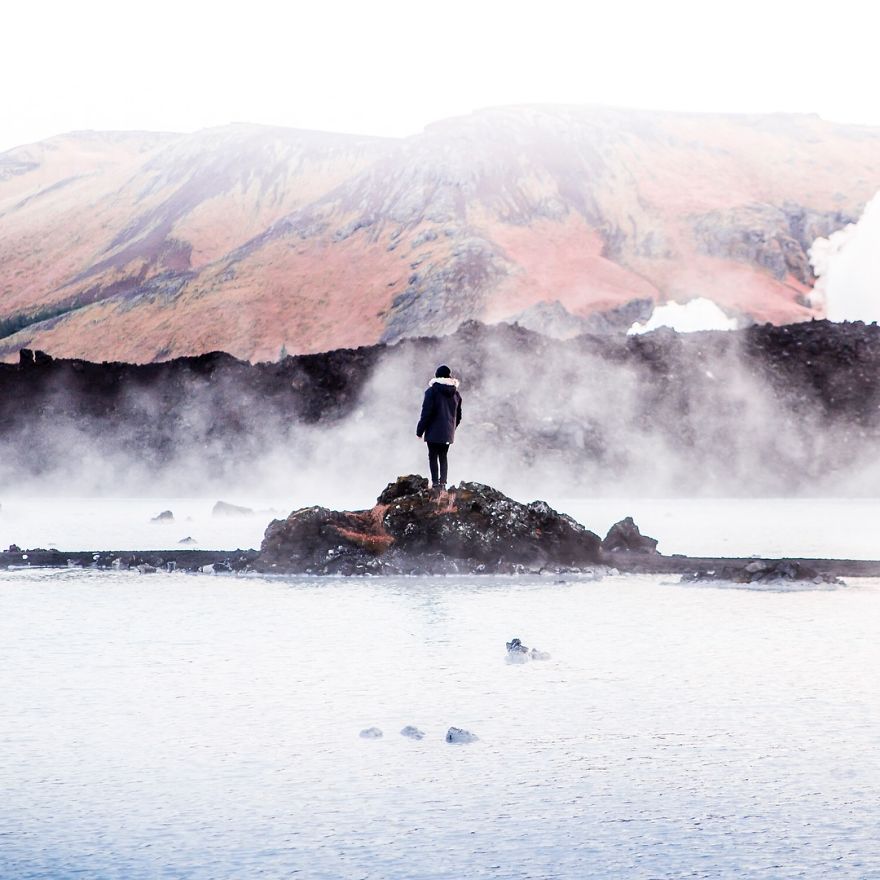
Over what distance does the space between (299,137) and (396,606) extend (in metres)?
160

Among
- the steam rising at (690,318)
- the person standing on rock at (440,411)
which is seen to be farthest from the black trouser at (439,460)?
the steam rising at (690,318)

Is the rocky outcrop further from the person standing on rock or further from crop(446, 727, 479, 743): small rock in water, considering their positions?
crop(446, 727, 479, 743): small rock in water

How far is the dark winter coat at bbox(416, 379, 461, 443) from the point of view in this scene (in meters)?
17.5

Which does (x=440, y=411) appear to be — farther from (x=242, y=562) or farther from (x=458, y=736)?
(x=458, y=736)

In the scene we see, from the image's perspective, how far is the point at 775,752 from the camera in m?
6.59

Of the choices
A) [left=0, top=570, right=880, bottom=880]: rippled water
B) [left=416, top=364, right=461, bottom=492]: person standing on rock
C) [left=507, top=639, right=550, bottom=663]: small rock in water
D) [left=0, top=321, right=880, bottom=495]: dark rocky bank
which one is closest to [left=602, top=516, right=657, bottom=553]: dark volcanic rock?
[left=416, top=364, right=461, bottom=492]: person standing on rock

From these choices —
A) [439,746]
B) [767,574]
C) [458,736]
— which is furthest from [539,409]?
[439,746]

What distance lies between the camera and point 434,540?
17.1 metres

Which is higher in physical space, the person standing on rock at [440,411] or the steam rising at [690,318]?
the steam rising at [690,318]

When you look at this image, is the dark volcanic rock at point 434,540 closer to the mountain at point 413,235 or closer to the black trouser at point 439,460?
the black trouser at point 439,460

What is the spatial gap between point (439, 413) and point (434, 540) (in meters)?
1.74

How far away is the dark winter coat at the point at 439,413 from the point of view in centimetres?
1748

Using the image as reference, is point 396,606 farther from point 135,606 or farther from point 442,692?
point 442,692

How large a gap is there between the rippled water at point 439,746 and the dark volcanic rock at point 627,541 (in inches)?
256
